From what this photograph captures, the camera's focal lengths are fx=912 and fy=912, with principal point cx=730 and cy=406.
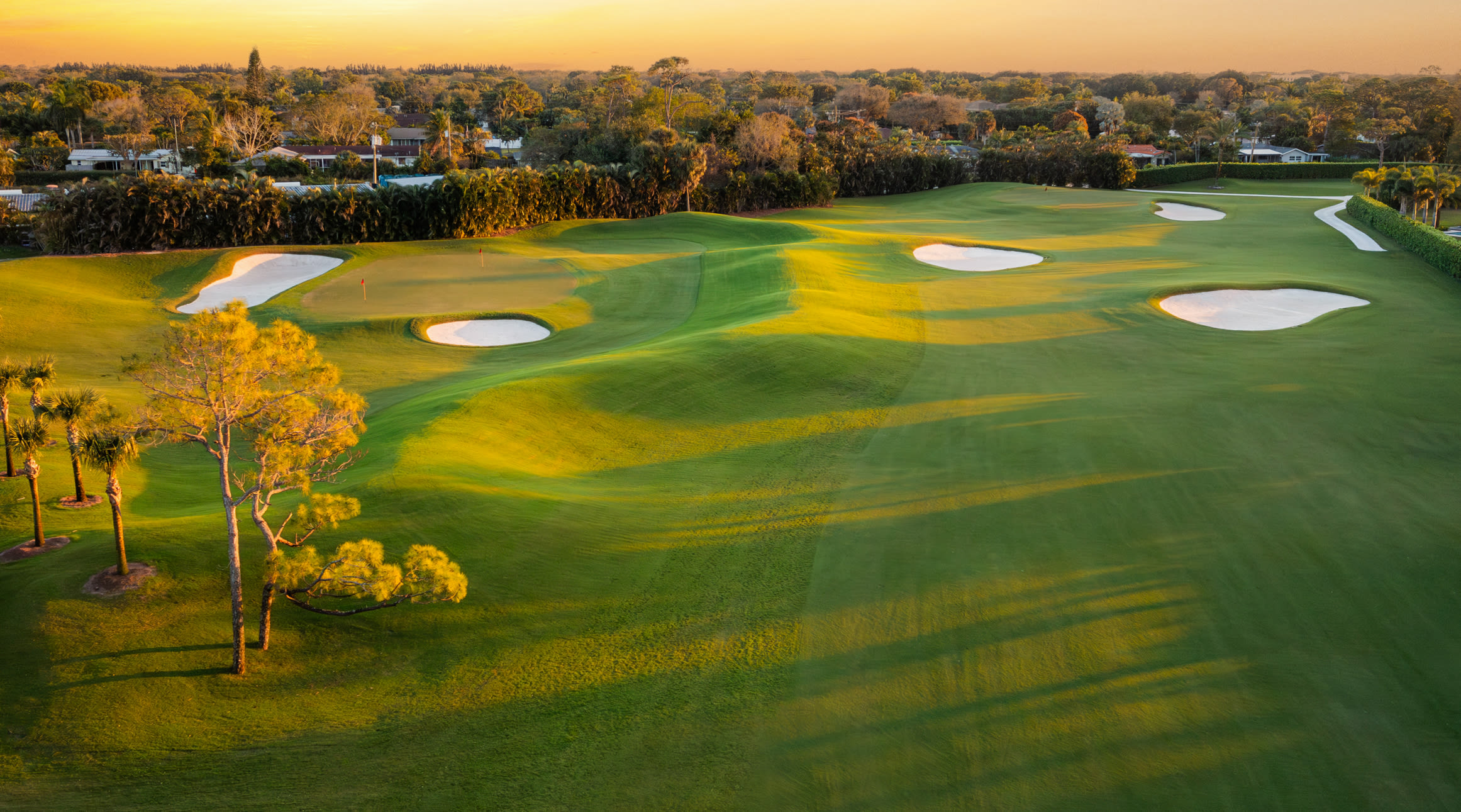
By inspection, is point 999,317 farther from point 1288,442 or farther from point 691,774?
point 691,774

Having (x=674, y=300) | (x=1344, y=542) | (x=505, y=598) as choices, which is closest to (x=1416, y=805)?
(x=1344, y=542)

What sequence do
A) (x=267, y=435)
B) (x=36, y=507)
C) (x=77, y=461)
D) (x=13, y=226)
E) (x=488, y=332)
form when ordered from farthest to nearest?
(x=13, y=226) < (x=488, y=332) < (x=77, y=461) < (x=36, y=507) < (x=267, y=435)

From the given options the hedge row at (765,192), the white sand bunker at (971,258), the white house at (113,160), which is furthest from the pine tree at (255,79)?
the white sand bunker at (971,258)

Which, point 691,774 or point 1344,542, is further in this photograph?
point 1344,542

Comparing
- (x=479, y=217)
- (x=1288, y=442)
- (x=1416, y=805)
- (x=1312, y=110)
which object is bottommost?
(x=1416, y=805)

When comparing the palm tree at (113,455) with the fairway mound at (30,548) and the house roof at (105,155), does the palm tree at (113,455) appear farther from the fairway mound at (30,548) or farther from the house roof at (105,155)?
the house roof at (105,155)

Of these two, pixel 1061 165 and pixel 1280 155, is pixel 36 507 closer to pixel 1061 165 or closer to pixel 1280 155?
pixel 1061 165

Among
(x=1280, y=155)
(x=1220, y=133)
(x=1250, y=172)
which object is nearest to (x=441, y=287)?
(x=1250, y=172)
